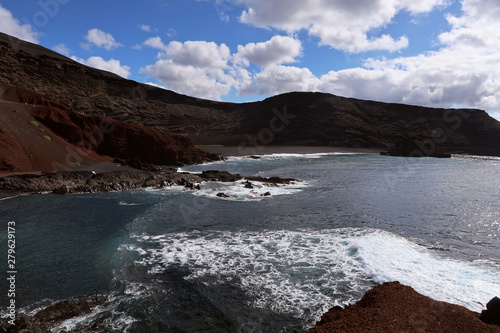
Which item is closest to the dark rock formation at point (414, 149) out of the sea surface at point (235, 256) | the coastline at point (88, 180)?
the sea surface at point (235, 256)

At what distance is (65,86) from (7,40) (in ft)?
58.6

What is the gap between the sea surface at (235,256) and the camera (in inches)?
324

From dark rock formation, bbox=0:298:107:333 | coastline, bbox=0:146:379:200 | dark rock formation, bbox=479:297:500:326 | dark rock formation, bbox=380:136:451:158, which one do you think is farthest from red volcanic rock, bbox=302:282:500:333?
dark rock formation, bbox=380:136:451:158

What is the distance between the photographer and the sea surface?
8.23m

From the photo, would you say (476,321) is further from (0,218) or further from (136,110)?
(136,110)

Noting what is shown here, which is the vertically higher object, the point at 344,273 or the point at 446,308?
the point at 446,308

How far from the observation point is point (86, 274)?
1002 centimetres

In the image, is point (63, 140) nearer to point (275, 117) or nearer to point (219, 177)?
point (219, 177)

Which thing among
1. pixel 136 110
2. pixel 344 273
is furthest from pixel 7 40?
pixel 344 273

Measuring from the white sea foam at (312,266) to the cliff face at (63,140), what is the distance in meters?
22.3

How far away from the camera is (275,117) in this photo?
114 metres

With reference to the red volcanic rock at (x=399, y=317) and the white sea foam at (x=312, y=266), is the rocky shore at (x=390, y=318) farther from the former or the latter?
the white sea foam at (x=312, y=266)

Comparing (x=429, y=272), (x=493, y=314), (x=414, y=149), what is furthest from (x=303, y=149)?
(x=493, y=314)

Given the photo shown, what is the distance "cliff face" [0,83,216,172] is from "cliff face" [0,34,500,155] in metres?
38.6
